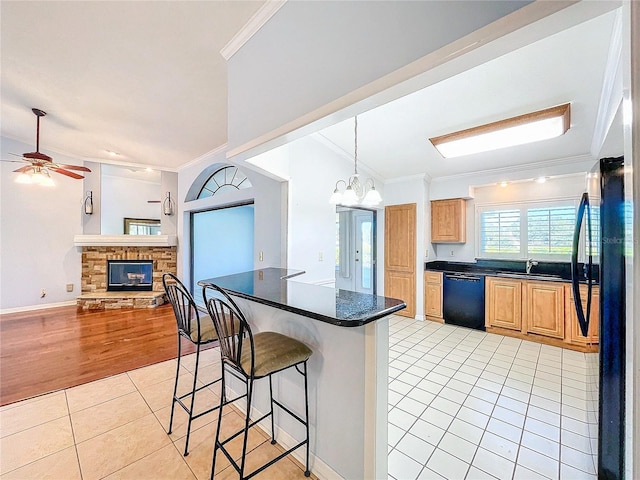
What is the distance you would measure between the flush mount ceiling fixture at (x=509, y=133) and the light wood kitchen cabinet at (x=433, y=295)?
1939 millimetres

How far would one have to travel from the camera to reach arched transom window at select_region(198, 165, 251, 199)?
159 inches

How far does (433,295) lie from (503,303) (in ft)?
3.12

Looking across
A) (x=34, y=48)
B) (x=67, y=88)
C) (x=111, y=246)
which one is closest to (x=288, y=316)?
(x=34, y=48)

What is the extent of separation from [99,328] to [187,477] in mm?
3357

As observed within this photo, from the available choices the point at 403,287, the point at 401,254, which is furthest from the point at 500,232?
the point at 403,287

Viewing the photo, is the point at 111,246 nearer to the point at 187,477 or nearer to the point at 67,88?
the point at 67,88

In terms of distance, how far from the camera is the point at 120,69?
90.4 inches

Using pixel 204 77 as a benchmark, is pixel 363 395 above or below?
below

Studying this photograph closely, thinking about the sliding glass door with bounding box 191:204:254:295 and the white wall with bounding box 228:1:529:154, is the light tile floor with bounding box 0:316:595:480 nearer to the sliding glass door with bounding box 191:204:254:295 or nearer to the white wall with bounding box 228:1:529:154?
the white wall with bounding box 228:1:529:154

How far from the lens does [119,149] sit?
14.4 ft

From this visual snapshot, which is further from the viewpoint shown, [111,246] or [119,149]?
[111,246]

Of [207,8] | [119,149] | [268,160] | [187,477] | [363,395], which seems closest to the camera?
[363,395]

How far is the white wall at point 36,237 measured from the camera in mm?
4328

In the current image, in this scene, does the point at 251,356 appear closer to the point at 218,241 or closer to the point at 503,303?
the point at 503,303
